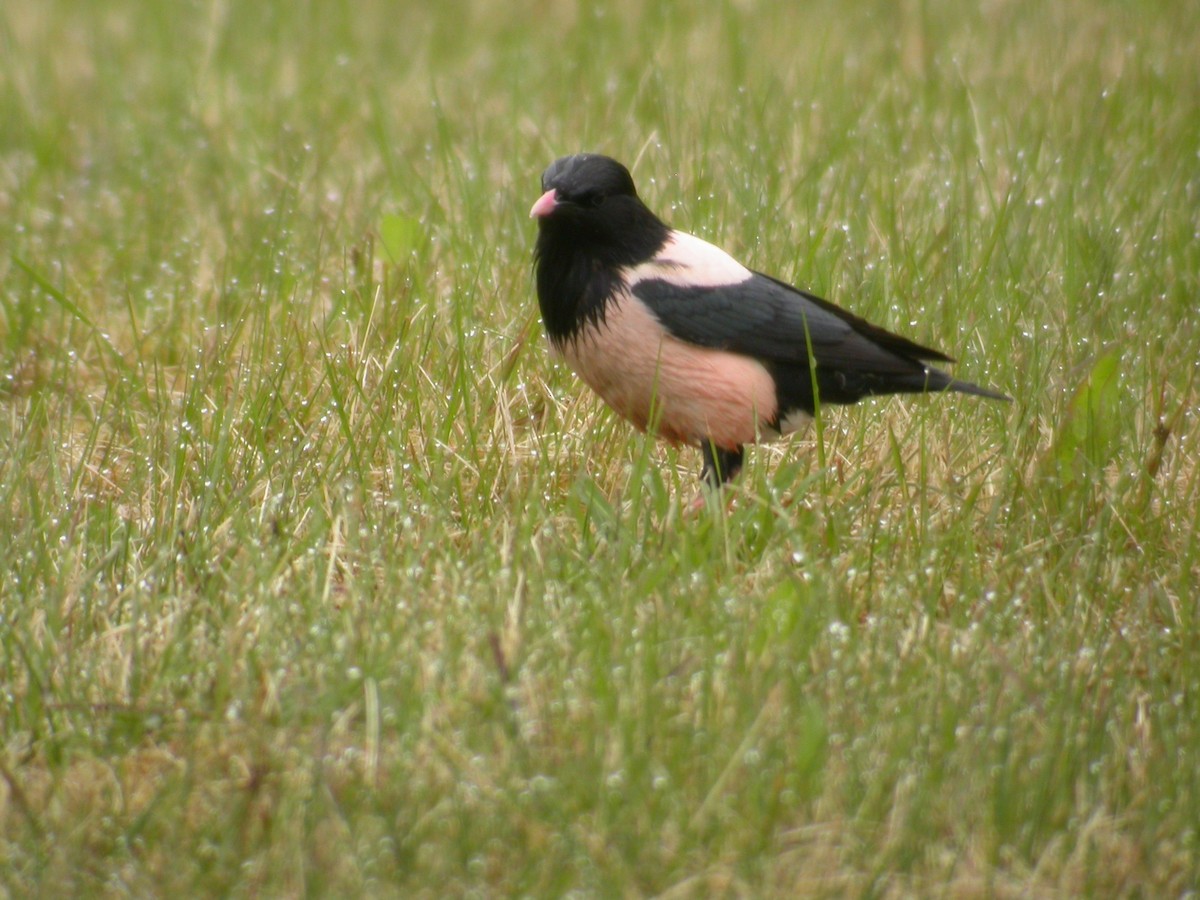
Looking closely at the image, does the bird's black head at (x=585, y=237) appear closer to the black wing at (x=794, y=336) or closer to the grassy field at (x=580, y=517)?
the black wing at (x=794, y=336)

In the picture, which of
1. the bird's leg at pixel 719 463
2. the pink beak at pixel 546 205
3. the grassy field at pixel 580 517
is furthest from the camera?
the bird's leg at pixel 719 463

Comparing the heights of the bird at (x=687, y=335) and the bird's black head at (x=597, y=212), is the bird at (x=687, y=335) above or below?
below

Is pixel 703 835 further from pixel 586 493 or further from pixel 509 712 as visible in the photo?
pixel 586 493

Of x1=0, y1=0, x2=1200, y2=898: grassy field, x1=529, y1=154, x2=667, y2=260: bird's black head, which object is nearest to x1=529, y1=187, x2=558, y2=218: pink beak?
x1=529, y1=154, x2=667, y2=260: bird's black head

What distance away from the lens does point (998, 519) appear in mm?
3748

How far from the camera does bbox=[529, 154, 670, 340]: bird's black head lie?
12.8ft

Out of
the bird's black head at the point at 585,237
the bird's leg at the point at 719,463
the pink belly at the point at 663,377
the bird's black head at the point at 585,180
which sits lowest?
the bird's leg at the point at 719,463

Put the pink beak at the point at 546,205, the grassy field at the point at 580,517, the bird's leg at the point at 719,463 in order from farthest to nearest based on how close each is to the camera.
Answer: the bird's leg at the point at 719,463 < the pink beak at the point at 546,205 < the grassy field at the point at 580,517

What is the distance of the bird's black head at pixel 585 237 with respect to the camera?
12.8ft

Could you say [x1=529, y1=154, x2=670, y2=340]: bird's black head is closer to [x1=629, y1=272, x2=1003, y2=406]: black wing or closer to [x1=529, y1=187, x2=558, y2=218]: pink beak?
[x1=529, y1=187, x2=558, y2=218]: pink beak

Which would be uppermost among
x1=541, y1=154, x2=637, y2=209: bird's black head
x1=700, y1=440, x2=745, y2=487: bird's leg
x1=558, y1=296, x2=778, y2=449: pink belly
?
x1=541, y1=154, x2=637, y2=209: bird's black head

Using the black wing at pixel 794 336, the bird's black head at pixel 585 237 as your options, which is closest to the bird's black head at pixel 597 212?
the bird's black head at pixel 585 237

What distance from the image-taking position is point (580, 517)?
11.8 feet

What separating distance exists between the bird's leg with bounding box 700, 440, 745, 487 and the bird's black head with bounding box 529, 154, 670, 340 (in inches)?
17.2
